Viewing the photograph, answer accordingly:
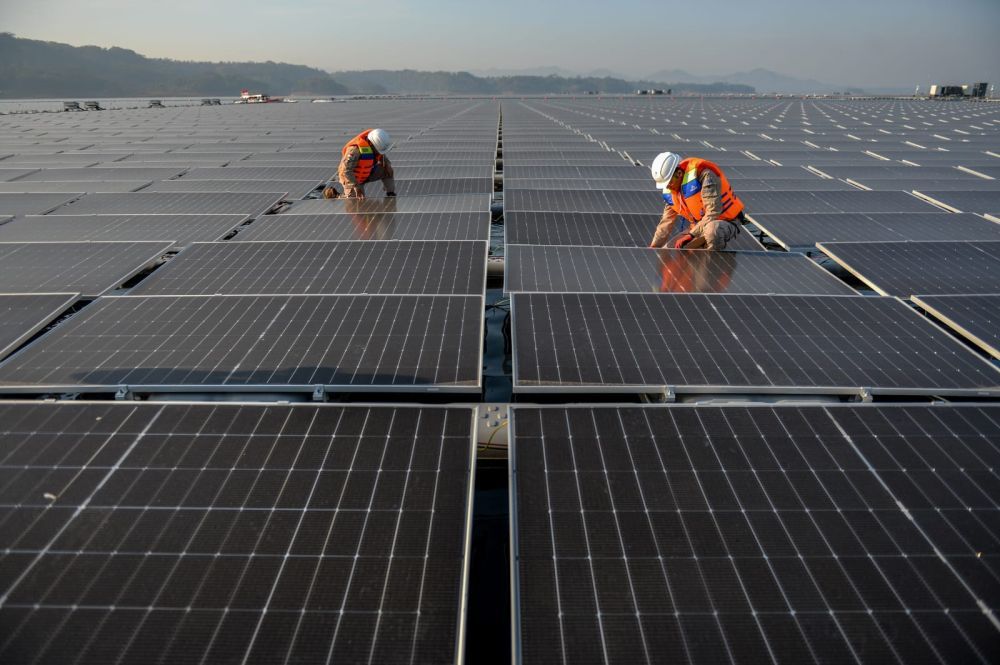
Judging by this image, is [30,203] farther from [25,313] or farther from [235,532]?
[235,532]

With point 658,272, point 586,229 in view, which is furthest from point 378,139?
point 658,272

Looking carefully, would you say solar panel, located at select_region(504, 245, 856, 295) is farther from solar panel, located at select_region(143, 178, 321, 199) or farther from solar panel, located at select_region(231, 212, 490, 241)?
Result: solar panel, located at select_region(143, 178, 321, 199)

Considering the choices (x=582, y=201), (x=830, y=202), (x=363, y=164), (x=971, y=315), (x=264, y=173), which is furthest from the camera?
(x=264, y=173)

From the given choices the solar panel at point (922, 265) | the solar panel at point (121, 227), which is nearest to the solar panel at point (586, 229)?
the solar panel at point (922, 265)

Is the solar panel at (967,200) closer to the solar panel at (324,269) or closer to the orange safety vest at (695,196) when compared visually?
the orange safety vest at (695,196)

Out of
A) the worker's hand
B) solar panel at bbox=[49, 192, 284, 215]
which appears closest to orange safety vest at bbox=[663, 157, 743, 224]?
the worker's hand

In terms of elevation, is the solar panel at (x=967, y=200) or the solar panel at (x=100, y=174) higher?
the solar panel at (x=100, y=174)

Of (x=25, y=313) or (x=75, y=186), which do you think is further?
(x=75, y=186)
